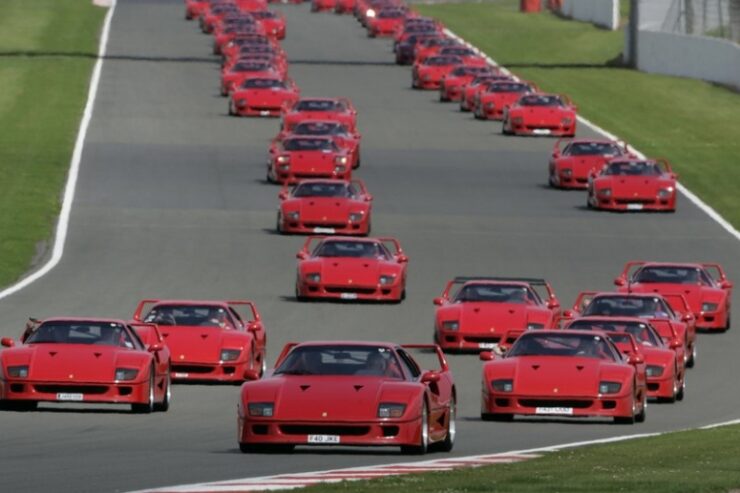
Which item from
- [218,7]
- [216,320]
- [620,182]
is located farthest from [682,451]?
[218,7]

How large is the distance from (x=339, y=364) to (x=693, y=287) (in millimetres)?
17492

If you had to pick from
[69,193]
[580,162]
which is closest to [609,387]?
[69,193]

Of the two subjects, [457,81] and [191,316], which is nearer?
[191,316]

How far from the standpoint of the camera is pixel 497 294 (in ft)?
119

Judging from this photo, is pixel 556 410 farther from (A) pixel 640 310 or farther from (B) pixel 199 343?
(A) pixel 640 310

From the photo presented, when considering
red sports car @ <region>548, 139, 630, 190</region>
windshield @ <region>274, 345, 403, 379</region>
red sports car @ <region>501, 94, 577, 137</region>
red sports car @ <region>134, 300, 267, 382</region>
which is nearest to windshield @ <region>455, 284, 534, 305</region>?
red sports car @ <region>134, 300, 267, 382</region>

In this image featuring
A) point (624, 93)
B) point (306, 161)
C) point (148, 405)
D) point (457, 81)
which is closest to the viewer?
point (148, 405)

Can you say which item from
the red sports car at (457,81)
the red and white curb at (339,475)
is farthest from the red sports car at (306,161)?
the red and white curb at (339,475)

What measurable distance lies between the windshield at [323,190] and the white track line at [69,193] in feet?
16.1

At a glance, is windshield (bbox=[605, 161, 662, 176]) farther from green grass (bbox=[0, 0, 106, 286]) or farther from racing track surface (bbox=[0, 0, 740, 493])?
green grass (bbox=[0, 0, 106, 286])

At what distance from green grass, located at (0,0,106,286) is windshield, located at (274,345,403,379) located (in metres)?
20.5

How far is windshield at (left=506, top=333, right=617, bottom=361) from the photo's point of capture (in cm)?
2725

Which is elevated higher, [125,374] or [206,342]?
[125,374]

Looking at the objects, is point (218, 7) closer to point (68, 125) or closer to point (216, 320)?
point (68, 125)
